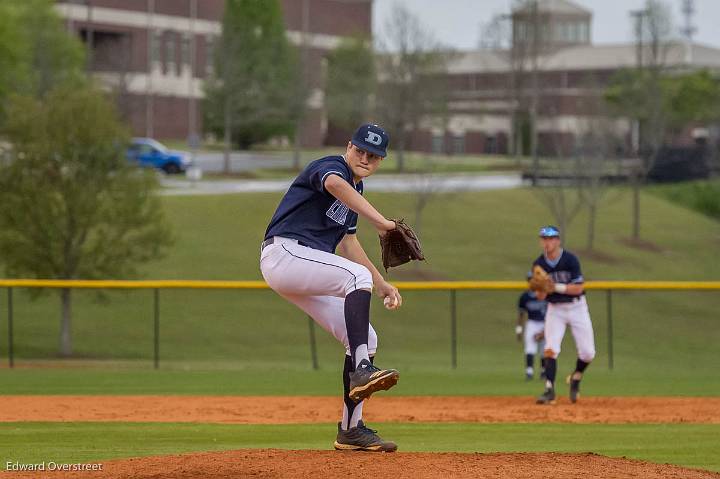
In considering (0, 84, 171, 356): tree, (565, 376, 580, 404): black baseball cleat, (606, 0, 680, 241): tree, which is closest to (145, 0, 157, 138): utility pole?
(606, 0, 680, 241): tree

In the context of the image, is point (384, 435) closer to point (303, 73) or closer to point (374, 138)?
point (374, 138)

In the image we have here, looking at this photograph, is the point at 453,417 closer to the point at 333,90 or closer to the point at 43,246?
the point at 43,246

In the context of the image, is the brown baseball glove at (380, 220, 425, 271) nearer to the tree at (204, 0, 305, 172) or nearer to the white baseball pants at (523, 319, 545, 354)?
the white baseball pants at (523, 319, 545, 354)

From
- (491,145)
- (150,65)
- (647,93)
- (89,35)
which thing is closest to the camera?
(647,93)

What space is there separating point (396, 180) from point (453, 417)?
4147cm

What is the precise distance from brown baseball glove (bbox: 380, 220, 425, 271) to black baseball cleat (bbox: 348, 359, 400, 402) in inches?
24.7

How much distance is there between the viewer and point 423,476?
730 centimetres

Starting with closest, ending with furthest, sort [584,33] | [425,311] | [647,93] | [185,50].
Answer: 1. [425,311]
2. [647,93]
3. [185,50]
4. [584,33]

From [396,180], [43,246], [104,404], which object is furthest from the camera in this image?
[396,180]

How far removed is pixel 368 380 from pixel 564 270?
696 cm

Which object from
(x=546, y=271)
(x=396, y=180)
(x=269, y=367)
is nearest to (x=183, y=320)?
(x=269, y=367)

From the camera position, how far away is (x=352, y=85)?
63750mm

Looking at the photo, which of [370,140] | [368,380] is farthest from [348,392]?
[370,140]

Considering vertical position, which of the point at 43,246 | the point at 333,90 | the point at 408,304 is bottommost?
the point at 408,304
